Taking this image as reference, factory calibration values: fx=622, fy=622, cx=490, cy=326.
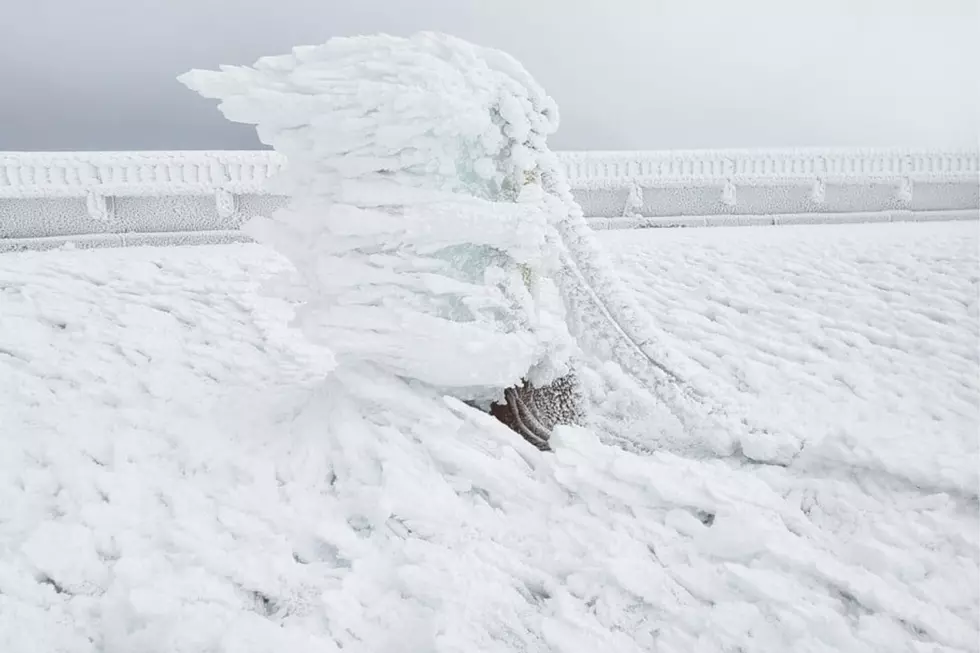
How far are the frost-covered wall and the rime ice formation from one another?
6.78 feet

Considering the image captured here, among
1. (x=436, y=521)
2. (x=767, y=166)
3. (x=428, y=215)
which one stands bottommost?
(x=436, y=521)

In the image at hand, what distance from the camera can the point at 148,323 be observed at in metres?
2.89

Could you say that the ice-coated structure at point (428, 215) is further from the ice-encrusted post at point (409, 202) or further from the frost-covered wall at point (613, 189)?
the frost-covered wall at point (613, 189)

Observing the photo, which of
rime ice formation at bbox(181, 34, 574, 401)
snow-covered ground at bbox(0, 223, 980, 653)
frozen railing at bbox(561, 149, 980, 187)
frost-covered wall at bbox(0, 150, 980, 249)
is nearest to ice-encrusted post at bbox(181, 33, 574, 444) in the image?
rime ice formation at bbox(181, 34, 574, 401)

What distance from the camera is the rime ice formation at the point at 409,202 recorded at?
177cm

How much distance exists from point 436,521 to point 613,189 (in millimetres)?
3812

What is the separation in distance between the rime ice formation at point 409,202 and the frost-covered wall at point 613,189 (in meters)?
2.07

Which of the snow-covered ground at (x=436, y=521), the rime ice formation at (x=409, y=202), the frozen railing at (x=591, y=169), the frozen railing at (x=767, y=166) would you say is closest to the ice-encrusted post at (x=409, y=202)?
the rime ice formation at (x=409, y=202)

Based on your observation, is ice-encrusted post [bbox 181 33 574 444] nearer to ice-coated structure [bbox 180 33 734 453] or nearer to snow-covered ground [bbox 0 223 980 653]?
ice-coated structure [bbox 180 33 734 453]

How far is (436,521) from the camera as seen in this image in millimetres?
1521

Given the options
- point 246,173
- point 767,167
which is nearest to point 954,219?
point 767,167

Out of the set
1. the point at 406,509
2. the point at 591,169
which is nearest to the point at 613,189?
the point at 591,169

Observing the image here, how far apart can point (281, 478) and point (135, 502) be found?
0.37m

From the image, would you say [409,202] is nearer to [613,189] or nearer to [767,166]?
[613,189]
